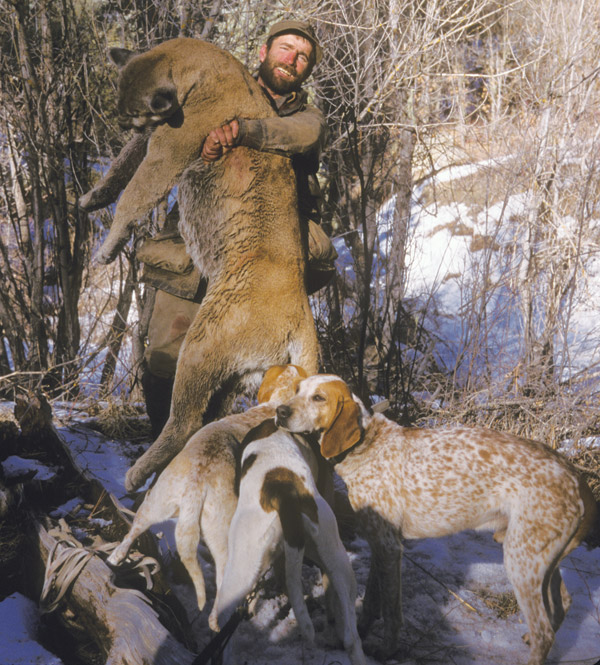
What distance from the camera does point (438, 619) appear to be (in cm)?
217

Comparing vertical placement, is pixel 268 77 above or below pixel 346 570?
above

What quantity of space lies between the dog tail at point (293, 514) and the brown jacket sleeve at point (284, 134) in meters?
1.30

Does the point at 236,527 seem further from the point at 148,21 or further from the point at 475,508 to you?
the point at 148,21

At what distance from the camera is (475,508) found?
2.17 m

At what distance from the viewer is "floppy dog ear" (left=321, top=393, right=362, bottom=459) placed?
2027 mm

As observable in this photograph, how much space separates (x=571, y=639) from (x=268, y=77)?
2478 mm

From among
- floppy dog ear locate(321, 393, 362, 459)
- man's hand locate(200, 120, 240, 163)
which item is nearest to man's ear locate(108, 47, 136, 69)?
man's hand locate(200, 120, 240, 163)

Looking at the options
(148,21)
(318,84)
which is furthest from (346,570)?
(318,84)

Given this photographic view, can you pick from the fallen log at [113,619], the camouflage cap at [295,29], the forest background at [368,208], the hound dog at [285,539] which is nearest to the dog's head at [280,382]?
the hound dog at [285,539]

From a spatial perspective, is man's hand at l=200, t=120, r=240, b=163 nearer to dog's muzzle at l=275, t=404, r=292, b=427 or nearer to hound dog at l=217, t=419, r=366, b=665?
dog's muzzle at l=275, t=404, r=292, b=427

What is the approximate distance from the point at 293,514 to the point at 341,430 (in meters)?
0.52

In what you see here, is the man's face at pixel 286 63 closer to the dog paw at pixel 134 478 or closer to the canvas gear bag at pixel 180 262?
the canvas gear bag at pixel 180 262

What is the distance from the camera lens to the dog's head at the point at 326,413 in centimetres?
196

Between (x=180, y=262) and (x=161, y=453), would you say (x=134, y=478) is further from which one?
(x=180, y=262)
